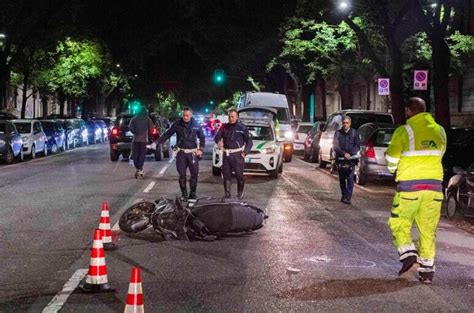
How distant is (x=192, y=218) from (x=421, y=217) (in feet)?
10.9

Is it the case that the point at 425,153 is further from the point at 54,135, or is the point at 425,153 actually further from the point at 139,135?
the point at 54,135

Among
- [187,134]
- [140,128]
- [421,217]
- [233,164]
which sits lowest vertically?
[421,217]

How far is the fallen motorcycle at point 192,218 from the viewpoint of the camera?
936 centimetres

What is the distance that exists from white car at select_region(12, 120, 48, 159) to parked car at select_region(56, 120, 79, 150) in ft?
17.1

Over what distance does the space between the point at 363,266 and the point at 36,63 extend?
33.8 meters

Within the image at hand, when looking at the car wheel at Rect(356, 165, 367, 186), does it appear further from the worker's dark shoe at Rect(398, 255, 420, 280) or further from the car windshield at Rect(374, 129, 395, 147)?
the worker's dark shoe at Rect(398, 255, 420, 280)

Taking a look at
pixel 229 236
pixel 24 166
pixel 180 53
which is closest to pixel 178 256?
pixel 229 236

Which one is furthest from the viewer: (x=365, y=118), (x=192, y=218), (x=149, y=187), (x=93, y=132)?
(x=93, y=132)

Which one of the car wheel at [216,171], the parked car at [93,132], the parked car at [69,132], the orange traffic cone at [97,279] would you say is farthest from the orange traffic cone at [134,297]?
the parked car at [93,132]

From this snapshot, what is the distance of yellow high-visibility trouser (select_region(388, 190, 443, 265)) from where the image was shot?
7.12m

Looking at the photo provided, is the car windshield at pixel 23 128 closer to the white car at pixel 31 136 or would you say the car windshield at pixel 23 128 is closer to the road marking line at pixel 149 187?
the white car at pixel 31 136

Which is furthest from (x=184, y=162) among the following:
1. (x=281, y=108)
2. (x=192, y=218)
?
(x=281, y=108)

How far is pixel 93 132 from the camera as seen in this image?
43781 millimetres

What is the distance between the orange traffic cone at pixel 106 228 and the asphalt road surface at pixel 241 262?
211 mm
